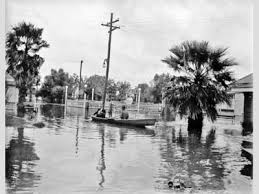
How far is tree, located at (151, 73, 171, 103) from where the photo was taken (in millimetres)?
3246

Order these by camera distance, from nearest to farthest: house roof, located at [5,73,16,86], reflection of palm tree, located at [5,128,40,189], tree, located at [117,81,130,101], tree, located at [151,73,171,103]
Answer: reflection of palm tree, located at [5,128,40,189]
house roof, located at [5,73,16,86]
tree, located at [117,81,130,101]
tree, located at [151,73,171,103]

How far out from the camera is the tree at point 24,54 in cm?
263

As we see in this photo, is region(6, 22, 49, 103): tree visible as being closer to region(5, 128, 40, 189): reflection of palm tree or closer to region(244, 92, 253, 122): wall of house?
region(5, 128, 40, 189): reflection of palm tree

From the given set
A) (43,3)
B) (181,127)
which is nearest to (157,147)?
(181,127)

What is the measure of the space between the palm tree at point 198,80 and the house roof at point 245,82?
9cm

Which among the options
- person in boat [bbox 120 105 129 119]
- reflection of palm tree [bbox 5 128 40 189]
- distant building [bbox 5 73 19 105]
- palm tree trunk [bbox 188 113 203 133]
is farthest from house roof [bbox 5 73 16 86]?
palm tree trunk [bbox 188 113 203 133]

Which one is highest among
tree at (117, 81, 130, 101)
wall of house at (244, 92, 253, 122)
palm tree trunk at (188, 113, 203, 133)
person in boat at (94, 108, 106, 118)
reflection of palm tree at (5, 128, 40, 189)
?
tree at (117, 81, 130, 101)

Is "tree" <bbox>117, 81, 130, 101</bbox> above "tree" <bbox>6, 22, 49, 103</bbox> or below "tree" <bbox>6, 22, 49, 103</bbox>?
below

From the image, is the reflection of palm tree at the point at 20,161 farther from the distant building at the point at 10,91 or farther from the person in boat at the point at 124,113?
the person in boat at the point at 124,113

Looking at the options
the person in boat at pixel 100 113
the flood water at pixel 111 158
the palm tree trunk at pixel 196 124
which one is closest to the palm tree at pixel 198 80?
the palm tree trunk at pixel 196 124

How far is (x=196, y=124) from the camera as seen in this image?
3.25 metres

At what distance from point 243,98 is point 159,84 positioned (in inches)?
32.5

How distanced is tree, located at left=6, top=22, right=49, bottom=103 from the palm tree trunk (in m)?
1.54

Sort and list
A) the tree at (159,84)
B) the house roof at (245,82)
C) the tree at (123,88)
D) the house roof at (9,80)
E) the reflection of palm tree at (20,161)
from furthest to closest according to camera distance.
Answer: the tree at (159,84), the tree at (123,88), the house roof at (245,82), the house roof at (9,80), the reflection of palm tree at (20,161)
